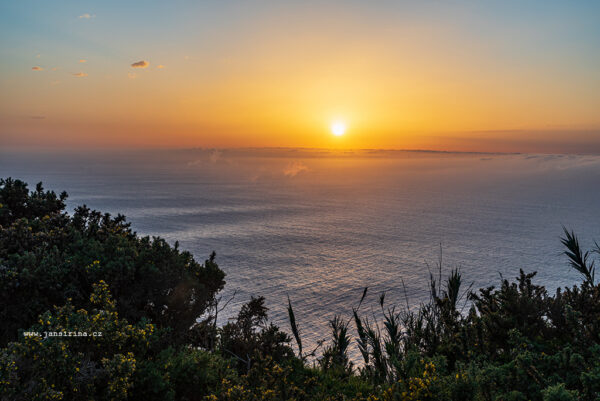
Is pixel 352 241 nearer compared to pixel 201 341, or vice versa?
pixel 201 341

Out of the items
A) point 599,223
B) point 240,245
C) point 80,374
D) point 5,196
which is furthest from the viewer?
point 599,223

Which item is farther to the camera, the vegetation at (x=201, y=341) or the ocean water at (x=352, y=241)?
the ocean water at (x=352, y=241)

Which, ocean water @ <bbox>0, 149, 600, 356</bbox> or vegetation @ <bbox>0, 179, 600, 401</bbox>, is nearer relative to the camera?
vegetation @ <bbox>0, 179, 600, 401</bbox>

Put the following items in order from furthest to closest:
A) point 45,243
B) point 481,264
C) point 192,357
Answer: point 481,264
point 45,243
point 192,357

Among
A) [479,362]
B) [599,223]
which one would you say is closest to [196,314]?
[479,362]

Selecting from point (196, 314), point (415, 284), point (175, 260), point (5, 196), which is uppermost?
point (5, 196)

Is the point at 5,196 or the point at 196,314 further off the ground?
the point at 5,196

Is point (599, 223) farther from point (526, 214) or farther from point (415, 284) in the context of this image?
point (415, 284)

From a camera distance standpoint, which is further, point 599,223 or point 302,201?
point 302,201
